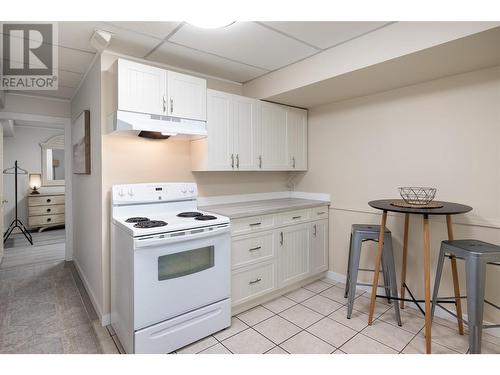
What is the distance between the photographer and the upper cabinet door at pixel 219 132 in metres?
2.64

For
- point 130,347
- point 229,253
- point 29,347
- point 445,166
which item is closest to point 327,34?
point 445,166

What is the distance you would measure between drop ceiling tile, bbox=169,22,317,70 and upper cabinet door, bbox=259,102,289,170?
0.59m

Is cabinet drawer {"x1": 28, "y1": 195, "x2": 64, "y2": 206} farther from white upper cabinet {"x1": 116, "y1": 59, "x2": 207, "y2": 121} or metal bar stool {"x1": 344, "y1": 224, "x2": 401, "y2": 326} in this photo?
metal bar stool {"x1": 344, "y1": 224, "x2": 401, "y2": 326}

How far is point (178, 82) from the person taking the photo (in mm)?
2379

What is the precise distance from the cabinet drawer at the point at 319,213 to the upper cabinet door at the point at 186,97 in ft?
5.14

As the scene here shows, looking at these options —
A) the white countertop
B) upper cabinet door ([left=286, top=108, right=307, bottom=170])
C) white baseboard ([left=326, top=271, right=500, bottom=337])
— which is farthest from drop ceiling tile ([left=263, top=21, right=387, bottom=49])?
white baseboard ([left=326, top=271, right=500, bottom=337])

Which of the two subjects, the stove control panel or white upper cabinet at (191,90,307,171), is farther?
white upper cabinet at (191,90,307,171)

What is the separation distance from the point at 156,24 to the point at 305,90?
1.44m

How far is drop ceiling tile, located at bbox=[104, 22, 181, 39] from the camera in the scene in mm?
1950

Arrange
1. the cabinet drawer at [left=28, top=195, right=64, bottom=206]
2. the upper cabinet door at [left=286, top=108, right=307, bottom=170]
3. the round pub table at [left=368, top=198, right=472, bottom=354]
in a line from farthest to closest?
the cabinet drawer at [left=28, top=195, right=64, bottom=206] < the upper cabinet door at [left=286, top=108, right=307, bottom=170] < the round pub table at [left=368, top=198, right=472, bottom=354]

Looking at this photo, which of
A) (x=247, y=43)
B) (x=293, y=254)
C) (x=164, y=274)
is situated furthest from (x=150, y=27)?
(x=293, y=254)

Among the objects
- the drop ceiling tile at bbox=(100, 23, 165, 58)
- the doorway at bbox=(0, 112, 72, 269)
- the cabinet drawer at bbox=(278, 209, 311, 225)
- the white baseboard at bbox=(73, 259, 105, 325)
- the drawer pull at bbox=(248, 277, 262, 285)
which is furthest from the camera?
the doorway at bbox=(0, 112, 72, 269)

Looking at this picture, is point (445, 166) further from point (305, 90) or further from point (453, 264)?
point (305, 90)

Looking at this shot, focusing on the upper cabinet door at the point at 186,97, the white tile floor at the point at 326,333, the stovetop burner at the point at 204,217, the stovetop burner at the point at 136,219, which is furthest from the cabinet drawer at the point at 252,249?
the upper cabinet door at the point at 186,97
